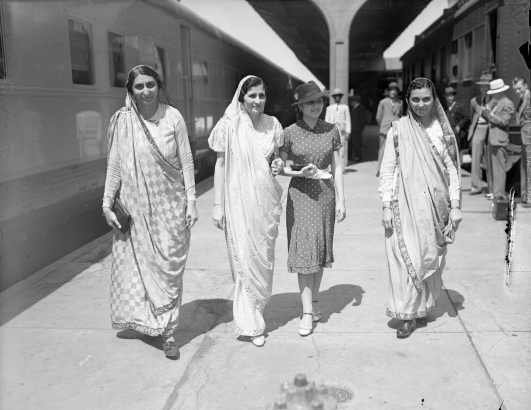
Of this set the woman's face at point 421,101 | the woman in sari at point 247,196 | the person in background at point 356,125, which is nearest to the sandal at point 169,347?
the woman in sari at point 247,196

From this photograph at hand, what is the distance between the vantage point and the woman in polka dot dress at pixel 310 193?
396cm

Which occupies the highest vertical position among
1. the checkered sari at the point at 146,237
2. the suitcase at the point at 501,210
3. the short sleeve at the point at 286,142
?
the short sleeve at the point at 286,142

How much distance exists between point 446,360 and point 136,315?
1.85 metres

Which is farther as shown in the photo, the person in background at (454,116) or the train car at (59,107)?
the person in background at (454,116)

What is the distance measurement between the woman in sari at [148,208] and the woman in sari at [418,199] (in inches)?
51.8

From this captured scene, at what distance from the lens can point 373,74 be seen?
4616cm

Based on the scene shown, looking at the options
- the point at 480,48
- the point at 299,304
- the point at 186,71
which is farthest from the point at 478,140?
the point at 299,304

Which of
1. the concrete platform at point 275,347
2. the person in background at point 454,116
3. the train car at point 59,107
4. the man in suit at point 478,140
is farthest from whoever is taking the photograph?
the person in background at point 454,116

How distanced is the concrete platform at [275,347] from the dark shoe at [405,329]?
0.05 meters

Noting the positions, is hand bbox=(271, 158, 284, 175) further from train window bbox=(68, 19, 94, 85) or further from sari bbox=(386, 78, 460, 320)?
train window bbox=(68, 19, 94, 85)

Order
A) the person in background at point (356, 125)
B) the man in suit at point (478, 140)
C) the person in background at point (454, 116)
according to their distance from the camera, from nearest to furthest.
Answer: the man in suit at point (478, 140) → the person in background at point (454, 116) → the person in background at point (356, 125)

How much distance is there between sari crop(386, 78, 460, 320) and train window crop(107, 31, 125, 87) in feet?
15.2

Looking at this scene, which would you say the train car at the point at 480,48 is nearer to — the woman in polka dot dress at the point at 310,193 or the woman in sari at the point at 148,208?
the woman in polka dot dress at the point at 310,193

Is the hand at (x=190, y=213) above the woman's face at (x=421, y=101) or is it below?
below
